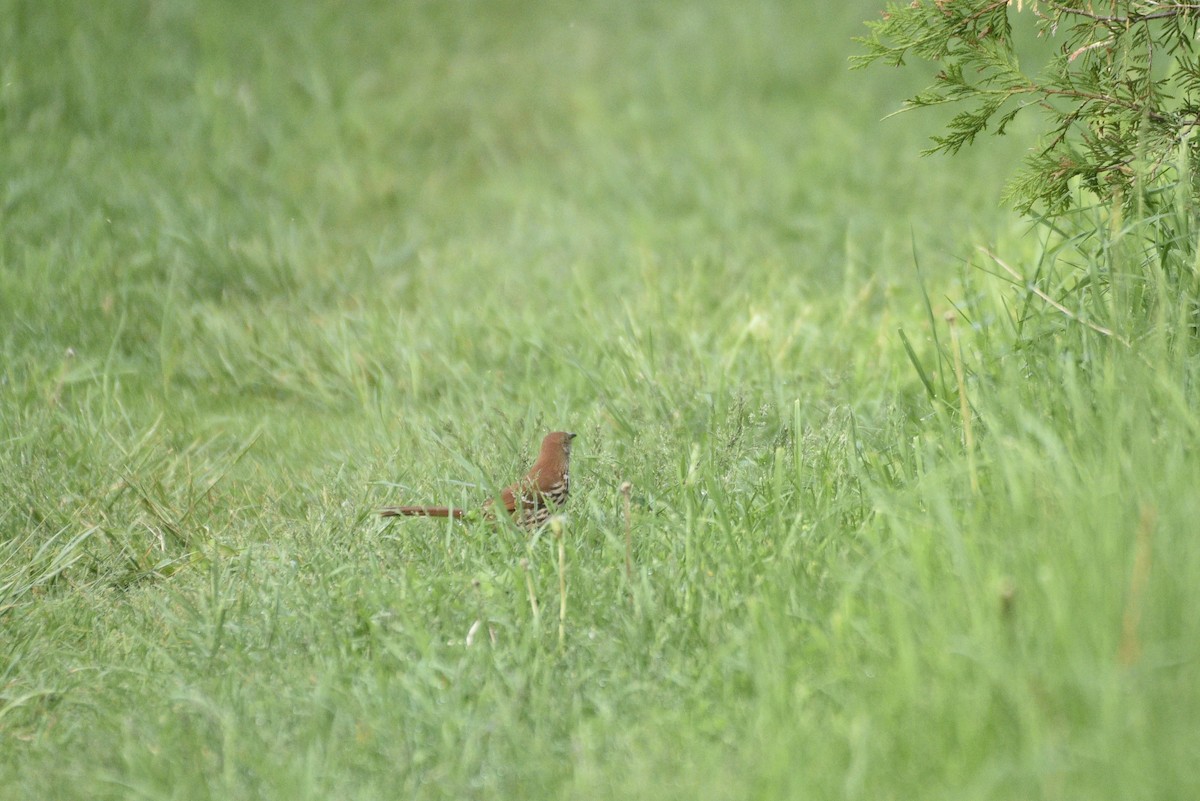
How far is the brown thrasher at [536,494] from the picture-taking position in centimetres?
A: 352

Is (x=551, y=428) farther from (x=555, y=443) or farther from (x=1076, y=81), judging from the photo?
(x=1076, y=81)

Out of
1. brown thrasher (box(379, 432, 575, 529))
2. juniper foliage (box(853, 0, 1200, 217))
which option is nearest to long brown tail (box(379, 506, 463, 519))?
brown thrasher (box(379, 432, 575, 529))

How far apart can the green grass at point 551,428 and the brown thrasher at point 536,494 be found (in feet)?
0.26

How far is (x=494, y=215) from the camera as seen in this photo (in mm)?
7418

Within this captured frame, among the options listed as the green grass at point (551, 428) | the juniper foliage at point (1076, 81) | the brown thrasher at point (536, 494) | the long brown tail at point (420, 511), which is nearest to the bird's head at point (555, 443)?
the brown thrasher at point (536, 494)

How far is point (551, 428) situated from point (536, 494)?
33.6 inches

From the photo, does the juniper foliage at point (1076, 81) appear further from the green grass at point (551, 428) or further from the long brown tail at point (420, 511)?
the long brown tail at point (420, 511)

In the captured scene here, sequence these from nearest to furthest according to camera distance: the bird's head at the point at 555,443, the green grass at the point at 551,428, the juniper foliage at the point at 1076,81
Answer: the green grass at the point at 551,428 → the juniper foliage at the point at 1076,81 → the bird's head at the point at 555,443

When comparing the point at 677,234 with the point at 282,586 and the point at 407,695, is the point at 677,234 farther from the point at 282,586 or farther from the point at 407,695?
the point at 407,695

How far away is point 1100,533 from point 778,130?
5.90 m

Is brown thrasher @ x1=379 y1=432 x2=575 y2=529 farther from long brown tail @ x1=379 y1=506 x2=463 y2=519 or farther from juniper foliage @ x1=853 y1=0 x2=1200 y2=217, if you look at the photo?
juniper foliage @ x1=853 y1=0 x2=1200 y2=217

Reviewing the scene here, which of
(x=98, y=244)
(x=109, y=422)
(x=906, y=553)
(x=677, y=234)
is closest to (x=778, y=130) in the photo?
(x=677, y=234)

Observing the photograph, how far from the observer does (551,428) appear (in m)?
4.43

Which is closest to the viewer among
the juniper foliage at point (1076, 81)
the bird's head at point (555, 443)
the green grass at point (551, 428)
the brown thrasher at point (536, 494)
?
the green grass at point (551, 428)
